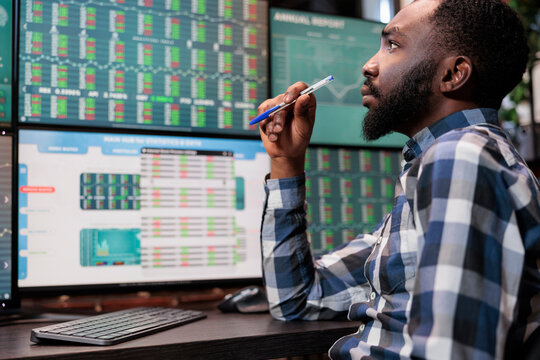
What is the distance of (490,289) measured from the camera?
63cm

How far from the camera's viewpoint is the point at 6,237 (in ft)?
4.03

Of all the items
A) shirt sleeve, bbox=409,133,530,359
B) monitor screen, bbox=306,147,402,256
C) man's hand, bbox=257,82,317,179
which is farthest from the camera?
monitor screen, bbox=306,147,402,256

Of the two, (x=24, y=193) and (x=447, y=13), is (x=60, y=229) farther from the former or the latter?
(x=447, y=13)

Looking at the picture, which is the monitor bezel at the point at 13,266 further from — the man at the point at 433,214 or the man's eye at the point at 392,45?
the man's eye at the point at 392,45

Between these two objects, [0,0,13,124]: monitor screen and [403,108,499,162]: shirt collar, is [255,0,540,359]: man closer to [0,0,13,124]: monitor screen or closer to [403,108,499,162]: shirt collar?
[403,108,499,162]: shirt collar

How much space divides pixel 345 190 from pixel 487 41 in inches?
30.9

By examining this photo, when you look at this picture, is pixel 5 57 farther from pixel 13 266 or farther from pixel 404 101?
pixel 404 101

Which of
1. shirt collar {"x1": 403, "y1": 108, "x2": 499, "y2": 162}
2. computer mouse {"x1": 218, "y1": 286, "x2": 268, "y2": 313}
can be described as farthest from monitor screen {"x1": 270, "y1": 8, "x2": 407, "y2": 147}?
shirt collar {"x1": 403, "y1": 108, "x2": 499, "y2": 162}

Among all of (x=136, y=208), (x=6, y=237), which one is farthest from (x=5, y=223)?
(x=136, y=208)

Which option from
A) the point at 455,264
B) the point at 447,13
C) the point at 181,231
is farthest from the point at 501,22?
the point at 181,231

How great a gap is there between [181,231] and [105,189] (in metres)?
0.23

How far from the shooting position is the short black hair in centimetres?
90

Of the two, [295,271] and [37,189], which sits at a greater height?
[37,189]

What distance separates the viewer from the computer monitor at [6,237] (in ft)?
3.99
